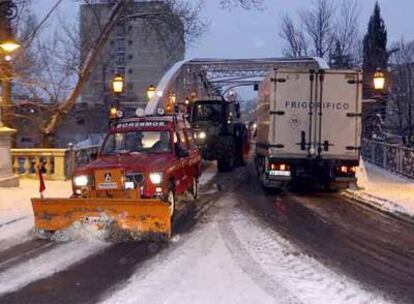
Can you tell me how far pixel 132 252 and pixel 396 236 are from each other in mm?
4584

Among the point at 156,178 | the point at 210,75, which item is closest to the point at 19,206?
the point at 156,178

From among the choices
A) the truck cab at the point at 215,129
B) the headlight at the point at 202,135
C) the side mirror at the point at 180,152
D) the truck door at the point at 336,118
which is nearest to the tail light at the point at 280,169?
the truck door at the point at 336,118

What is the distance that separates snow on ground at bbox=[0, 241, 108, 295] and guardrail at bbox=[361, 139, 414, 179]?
15142 mm

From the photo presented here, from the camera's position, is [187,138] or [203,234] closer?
[203,234]

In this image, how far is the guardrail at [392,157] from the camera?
2347 cm

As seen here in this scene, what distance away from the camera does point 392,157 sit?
26562mm

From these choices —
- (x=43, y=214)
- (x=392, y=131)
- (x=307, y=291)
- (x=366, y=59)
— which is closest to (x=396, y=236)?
(x=307, y=291)

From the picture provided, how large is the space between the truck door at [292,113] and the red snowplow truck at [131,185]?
399 centimetres

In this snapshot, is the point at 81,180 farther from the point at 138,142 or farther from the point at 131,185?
the point at 138,142

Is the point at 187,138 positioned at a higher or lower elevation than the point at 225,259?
higher

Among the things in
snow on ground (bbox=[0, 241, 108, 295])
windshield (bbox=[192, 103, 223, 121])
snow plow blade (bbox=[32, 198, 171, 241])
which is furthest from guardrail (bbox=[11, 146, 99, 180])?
snow on ground (bbox=[0, 241, 108, 295])

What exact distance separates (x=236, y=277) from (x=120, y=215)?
10.8 feet

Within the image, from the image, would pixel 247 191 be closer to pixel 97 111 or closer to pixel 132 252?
pixel 132 252

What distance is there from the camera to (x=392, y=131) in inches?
2589
